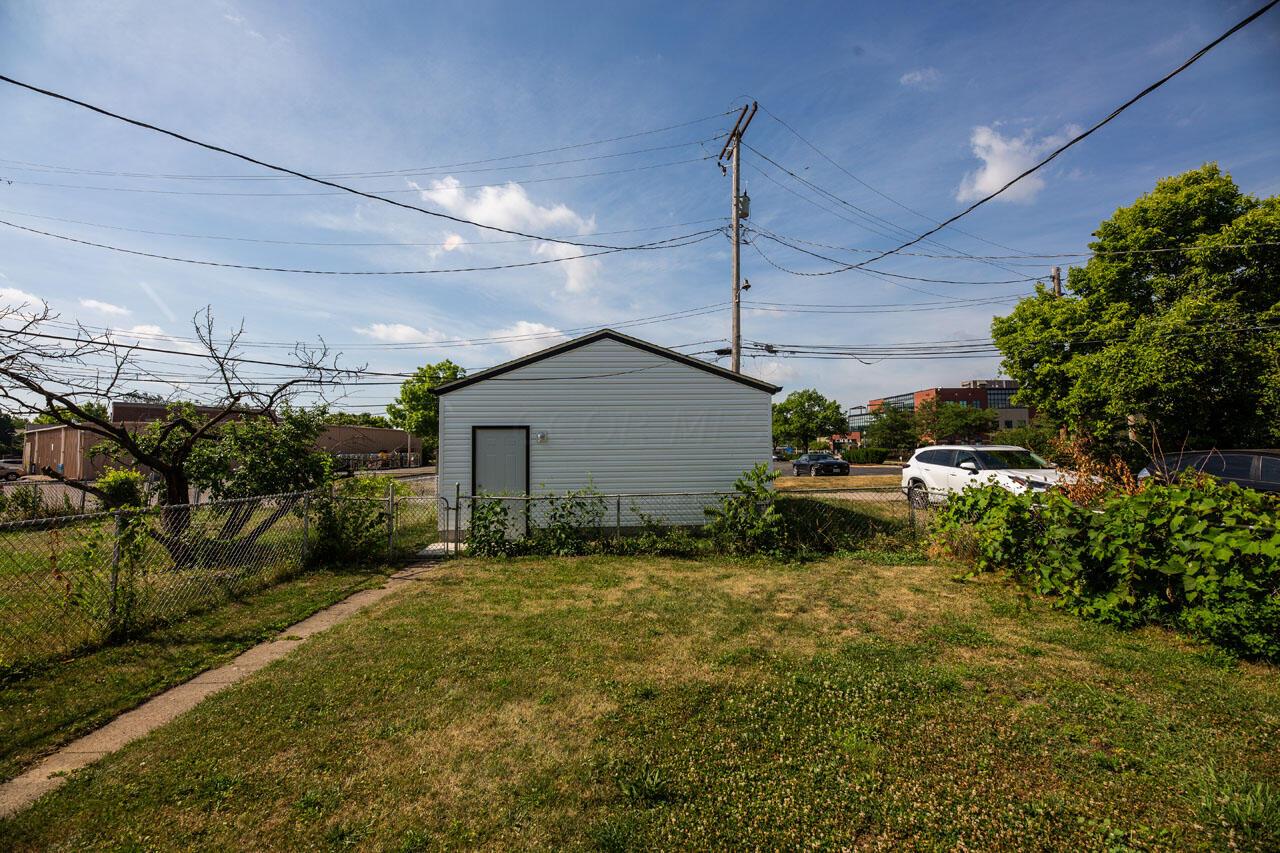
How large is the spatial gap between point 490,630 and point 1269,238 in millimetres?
22799

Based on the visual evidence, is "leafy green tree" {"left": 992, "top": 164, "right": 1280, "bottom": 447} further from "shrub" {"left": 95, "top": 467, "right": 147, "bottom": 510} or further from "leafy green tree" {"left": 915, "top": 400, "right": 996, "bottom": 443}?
"leafy green tree" {"left": 915, "top": 400, "right": 996, "bottom": 443}

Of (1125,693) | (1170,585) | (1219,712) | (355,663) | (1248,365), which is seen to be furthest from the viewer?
(1248,365)

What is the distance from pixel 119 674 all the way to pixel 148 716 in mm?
1090

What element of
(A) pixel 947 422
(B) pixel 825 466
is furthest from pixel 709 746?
(A) pixel 947 422

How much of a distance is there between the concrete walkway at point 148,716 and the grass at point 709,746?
0.17 m

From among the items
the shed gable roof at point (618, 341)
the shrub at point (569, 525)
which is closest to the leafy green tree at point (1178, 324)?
the shed gable roof at point (618, 341)

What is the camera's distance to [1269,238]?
48.5 ft

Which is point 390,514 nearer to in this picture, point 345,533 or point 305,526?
point 345,533

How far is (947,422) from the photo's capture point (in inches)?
1935

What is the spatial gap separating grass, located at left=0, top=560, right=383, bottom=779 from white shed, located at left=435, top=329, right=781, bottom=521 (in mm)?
4758

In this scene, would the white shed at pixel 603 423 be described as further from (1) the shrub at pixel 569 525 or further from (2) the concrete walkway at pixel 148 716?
(2) the concrete walkway at pixel 148 716

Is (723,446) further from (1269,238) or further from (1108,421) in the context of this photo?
(1269,238)

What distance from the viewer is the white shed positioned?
11258 millimetres

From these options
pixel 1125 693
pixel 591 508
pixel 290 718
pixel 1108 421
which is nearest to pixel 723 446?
pixel 591 508
